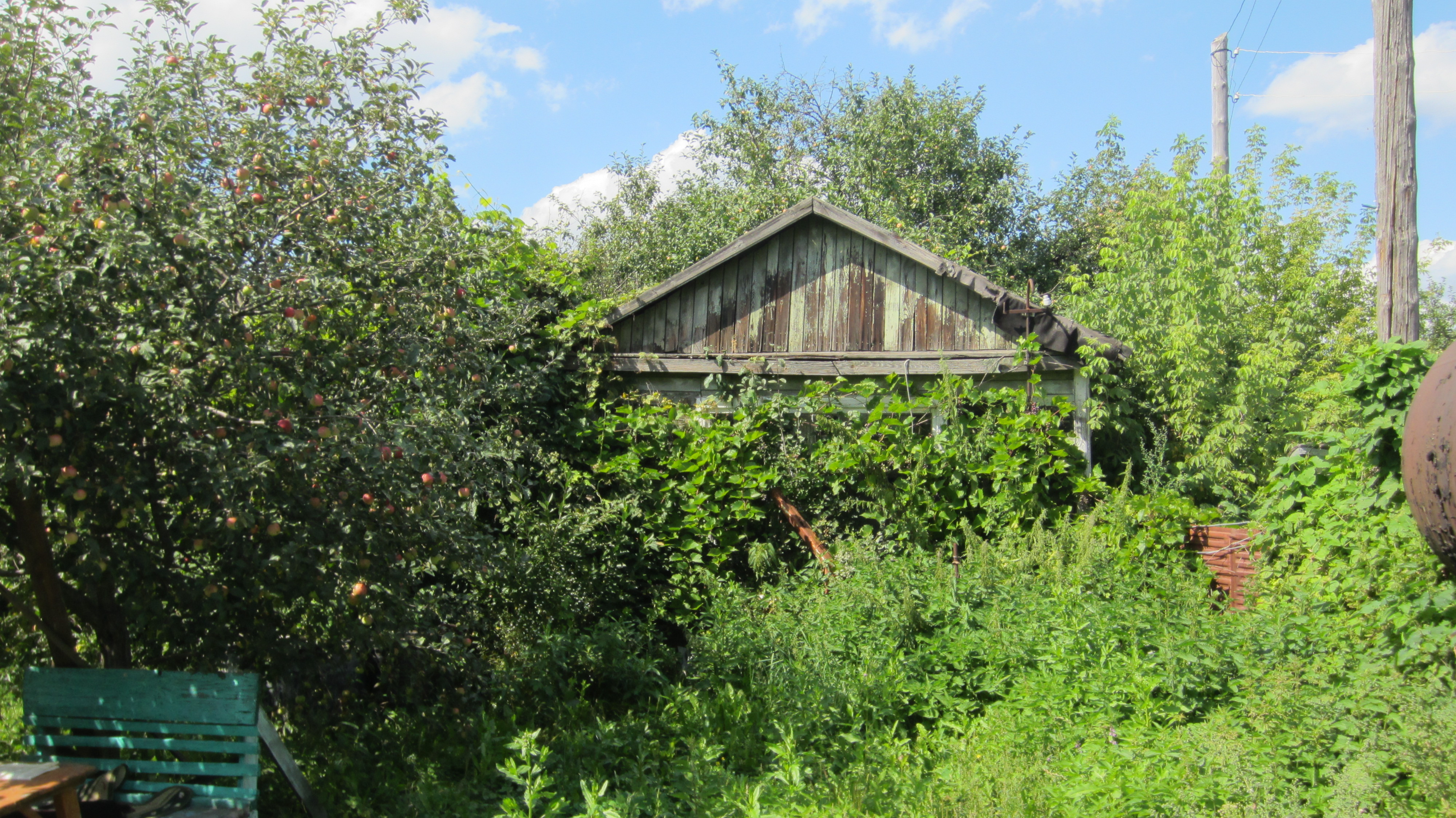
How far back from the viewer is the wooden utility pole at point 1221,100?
14.6 m

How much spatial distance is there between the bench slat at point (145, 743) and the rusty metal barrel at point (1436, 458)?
5138 mm

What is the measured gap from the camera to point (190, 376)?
3398mm

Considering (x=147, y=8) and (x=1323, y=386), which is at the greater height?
(x=147, y=8)

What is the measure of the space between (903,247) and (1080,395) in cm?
207

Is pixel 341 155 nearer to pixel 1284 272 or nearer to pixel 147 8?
pixel 147 8

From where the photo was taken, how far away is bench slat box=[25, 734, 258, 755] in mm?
3916

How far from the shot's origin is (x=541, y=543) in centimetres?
656

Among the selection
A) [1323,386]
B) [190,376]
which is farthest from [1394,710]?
[190,376]

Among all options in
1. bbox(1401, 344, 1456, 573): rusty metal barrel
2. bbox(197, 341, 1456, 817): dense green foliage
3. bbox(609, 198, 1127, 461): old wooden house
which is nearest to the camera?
bbox(1401, 344, 1456, 573): rusty metal barrel

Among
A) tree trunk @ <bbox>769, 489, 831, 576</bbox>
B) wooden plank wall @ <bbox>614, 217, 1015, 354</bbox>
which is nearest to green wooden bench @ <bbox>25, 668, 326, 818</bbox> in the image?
tree trunk @ <bbox>769, 489, 831, 576</bbox>

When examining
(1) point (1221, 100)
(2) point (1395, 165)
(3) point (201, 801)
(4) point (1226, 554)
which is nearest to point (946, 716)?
(4) point (1226, 554)

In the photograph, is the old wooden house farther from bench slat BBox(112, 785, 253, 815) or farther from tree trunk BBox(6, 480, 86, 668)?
bench slat BBox(112, 785, 253, 815)

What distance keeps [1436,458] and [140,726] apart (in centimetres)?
572

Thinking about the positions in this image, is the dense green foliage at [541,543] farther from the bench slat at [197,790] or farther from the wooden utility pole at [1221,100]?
the wooden utility pole at [1221,100]
